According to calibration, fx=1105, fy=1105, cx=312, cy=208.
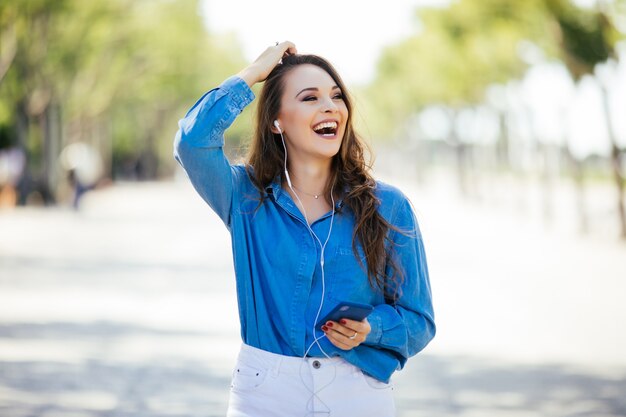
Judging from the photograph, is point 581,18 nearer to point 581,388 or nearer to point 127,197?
point 581,388

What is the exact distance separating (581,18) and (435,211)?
56.8ft

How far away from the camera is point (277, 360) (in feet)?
10.2

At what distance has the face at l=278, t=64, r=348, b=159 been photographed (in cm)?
330

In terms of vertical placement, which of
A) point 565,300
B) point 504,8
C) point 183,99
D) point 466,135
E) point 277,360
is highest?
point 183,99

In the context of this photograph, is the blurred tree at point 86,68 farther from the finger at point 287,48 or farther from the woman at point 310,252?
the woman at point 310,252

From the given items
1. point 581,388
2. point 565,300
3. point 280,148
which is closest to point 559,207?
point 565,300

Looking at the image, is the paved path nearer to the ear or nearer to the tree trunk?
the tree trunk

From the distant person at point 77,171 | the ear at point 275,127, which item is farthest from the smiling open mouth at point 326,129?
the distant person at point 77,171

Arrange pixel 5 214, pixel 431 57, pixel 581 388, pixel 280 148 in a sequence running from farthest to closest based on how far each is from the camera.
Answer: pixel 431 57 → pixel 5 214 → pixel 581 388 → pixel 280 148

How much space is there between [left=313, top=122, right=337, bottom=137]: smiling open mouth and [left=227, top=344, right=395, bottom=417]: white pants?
68 centimetres

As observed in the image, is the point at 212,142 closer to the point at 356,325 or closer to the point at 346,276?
the point at 346,276

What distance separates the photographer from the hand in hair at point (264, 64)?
3.34 m

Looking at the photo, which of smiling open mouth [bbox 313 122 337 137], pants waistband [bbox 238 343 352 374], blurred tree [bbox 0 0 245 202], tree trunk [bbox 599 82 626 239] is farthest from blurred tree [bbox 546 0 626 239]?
pants waistband [bbox 238 343 352 374]

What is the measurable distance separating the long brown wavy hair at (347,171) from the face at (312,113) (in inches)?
1.5
